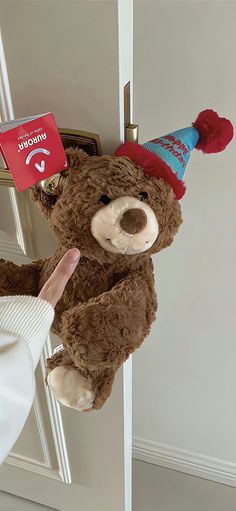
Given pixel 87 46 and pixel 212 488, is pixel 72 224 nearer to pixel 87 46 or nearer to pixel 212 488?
pixel 87 46

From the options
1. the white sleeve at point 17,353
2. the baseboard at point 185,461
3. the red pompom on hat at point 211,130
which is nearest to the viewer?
the white sleeve at point 17,353

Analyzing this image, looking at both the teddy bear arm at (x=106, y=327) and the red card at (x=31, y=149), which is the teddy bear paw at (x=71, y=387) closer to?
the teddy bear arm at (x=106, y=327)

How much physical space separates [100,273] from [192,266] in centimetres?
36

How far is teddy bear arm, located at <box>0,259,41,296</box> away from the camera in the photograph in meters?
0.65

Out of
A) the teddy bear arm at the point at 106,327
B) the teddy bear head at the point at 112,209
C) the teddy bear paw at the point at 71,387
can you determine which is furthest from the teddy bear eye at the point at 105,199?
the teddy bear paw at the point at 71,387

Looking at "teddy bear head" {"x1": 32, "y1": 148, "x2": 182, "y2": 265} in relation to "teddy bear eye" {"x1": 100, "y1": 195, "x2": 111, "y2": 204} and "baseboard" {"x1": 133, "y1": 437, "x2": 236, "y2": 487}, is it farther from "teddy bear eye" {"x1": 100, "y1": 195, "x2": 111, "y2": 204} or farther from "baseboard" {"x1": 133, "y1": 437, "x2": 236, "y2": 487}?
"baseboard" {"x1": 133, "y1": 437, "x2": 236, "y2": 487}

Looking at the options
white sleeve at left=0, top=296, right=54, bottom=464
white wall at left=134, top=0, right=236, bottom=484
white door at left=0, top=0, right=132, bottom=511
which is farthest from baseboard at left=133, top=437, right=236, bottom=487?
white sleeve at left=0, top=296, right=54, bottom=464

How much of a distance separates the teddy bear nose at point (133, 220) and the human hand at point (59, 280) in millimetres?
71

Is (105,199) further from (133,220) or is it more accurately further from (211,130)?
(211,130)

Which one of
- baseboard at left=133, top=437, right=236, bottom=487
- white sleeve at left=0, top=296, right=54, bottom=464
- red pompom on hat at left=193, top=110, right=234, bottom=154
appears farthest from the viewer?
baseboard at left=133, top=437, right=236, bottom=487

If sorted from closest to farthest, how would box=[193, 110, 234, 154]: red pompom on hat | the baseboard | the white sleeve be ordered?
the white sleeve, box=[193, 110, 234, 154]: red pompom on hat, the baseboard

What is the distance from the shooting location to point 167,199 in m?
0.54

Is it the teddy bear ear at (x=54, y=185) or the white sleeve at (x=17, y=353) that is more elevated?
the teddy bear ear at (x=54, y=185)

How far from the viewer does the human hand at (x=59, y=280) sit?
0.53 m
